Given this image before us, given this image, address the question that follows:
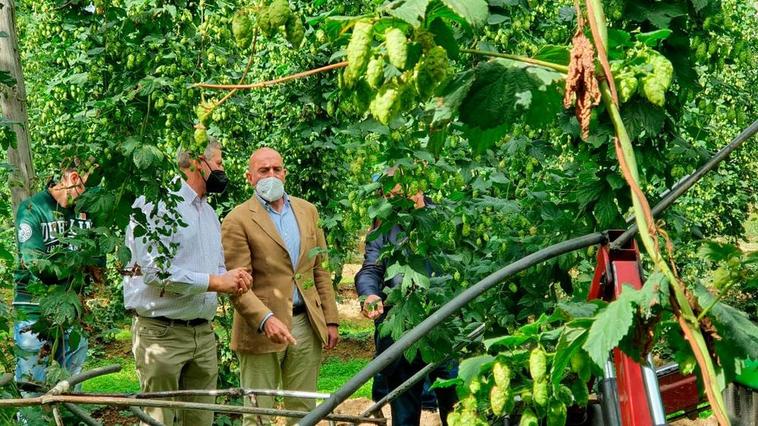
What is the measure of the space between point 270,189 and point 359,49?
4932 millimetres

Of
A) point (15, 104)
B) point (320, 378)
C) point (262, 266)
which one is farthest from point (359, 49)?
point (320, 378)

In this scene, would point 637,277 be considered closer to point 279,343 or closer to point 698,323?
point 698,323

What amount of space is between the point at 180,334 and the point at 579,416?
3149 mm

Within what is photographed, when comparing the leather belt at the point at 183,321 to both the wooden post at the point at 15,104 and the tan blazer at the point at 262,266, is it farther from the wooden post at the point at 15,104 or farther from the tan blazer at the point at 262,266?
the wooden post at the point at 15,104

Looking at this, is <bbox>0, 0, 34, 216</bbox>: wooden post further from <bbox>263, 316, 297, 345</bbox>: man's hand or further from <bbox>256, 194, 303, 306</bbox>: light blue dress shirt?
<bbox>256, 194, 303, 306</bbox>: light blue dress shirt

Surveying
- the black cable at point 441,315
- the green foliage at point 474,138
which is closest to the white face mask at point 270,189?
the green foliage at point 474,138

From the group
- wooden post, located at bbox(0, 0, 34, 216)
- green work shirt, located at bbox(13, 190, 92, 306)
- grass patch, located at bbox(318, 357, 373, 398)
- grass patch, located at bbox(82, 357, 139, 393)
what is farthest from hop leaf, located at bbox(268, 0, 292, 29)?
grass patch, located at bbox(82, 357, 139, 393)

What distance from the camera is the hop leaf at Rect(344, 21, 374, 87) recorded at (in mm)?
1268

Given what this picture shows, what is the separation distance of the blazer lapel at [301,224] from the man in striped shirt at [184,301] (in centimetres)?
66

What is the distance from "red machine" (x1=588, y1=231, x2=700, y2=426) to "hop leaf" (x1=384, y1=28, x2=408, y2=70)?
460 millimetres

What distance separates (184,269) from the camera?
5250 millimetres

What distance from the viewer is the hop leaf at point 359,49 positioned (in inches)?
49.9

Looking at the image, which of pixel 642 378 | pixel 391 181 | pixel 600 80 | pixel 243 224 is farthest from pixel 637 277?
pixel 243 224

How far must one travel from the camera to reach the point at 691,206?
35.6 feet
